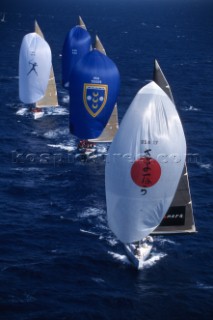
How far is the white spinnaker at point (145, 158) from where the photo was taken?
46.4 metres

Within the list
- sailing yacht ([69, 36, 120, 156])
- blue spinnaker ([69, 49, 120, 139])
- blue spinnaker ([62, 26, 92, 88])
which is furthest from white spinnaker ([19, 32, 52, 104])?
blue spinnaker ([69, 49, 120, 139])

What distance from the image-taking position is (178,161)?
4712 cm

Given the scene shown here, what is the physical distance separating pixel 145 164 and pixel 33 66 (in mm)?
55199

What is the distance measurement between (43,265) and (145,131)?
1515 cm

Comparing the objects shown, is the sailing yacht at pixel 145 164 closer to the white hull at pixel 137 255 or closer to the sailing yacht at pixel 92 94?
the white hull at pixel 137 255

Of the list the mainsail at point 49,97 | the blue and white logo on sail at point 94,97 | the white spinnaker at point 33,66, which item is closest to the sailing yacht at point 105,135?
the blue and white logo on sail at point 94,97

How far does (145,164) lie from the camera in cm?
Result: 4684

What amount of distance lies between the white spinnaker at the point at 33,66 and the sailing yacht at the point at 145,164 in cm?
5264

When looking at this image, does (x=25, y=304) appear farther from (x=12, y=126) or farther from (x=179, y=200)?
(x=12, y=126)

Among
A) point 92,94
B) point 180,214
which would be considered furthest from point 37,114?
point 180,214

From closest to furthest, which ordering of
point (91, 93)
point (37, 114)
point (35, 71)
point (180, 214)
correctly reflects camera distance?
point (180, 214), point (91, 93), point (37, 114), point (35, 71)

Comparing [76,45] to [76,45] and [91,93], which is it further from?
[91,93]

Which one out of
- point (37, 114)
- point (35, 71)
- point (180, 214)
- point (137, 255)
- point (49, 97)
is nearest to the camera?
point (137, 255)

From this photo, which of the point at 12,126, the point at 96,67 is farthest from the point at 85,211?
the point at 12,126
